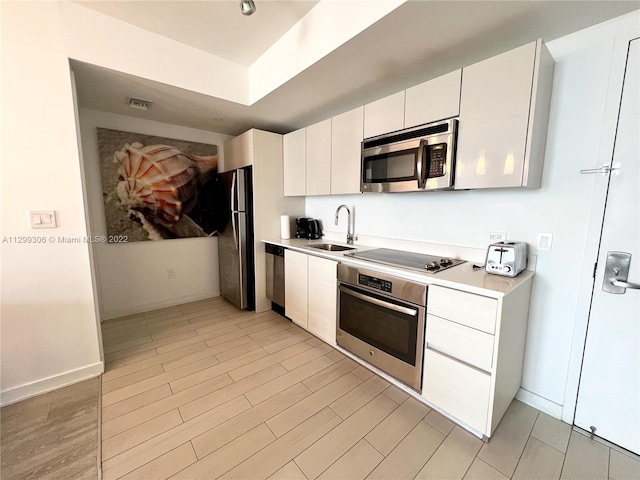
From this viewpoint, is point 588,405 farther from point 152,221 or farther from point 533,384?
point 152,221

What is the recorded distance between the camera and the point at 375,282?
Result: 1.87 metres

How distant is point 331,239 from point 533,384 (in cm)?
215

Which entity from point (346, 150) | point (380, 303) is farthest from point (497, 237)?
point (346, 150)

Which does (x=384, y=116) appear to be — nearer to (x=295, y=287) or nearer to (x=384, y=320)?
(x=384, y=320)

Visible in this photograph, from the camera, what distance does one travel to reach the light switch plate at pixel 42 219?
1722mm

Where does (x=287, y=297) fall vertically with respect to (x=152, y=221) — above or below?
below

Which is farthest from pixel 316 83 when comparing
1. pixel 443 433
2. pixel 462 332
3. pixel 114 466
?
pixel 114 466

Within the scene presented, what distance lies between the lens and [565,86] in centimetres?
152

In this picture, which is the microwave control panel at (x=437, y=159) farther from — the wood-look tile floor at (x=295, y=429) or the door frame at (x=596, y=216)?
the wood-look tile floor at (x=295, y=429)

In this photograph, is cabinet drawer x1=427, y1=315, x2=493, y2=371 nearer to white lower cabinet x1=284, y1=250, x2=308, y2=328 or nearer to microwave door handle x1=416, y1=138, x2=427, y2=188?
microwave door handle x1=416, y1=138, x2=427, y2=188

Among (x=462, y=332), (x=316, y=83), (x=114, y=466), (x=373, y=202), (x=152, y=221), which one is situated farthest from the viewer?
(x=152, y=221)

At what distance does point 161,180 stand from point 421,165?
9.58 feet

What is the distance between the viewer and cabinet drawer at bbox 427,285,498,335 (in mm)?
1345

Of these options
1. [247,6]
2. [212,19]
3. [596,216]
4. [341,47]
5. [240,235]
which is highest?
[212,19]
